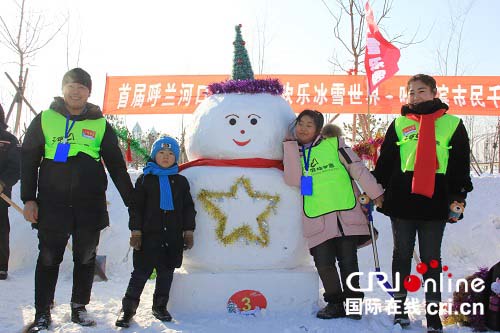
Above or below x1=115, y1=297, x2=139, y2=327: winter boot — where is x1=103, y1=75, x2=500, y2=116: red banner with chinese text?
above

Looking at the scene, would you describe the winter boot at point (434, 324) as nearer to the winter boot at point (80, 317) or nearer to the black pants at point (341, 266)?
the black pants at point (341, 266)

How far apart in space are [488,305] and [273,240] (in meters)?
1.37

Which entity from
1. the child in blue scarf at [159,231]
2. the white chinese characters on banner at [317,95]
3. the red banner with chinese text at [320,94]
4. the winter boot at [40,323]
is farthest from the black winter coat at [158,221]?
the white chinese characters on banner at [317,95]

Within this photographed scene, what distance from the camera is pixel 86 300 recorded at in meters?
3.02

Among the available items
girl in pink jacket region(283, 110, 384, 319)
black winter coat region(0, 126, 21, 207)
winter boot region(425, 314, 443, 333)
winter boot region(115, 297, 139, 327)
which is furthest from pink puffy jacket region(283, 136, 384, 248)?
black winter coat region(0, 126, 21, 207)

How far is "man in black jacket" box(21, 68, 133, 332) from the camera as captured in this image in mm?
2850

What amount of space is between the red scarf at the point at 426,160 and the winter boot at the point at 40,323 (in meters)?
2.29

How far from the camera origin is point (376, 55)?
6410 millimetres

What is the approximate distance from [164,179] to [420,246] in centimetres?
165

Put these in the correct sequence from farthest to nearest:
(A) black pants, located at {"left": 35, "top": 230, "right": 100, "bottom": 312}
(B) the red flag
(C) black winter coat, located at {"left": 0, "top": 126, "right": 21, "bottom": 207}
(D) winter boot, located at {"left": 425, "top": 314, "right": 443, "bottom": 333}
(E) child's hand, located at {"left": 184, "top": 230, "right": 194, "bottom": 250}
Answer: (B) the red flag
(C) black winter coat, located at {"left": 0, "top": 126, "right": 21, "bottom": 207}
(E) child's hand, located at {"left": 184, "top": 230, "right": 194, "bottom": 250}
(A) black pants, located at {"left": 35, "top": 230, "right": 100, "bottom": 312}
(D) winter boot, located at {"left": 425, "top": 314, "right": 443, "bottom": 333}

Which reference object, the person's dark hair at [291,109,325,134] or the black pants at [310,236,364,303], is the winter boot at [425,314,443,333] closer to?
the black pants at [310,236,364,303]

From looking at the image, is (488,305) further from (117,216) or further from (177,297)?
(117,216)

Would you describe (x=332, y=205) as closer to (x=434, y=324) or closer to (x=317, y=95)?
(x=434, y=324)

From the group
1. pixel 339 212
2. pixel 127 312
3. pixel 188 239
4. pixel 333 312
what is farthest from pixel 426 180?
pixel 127 312
